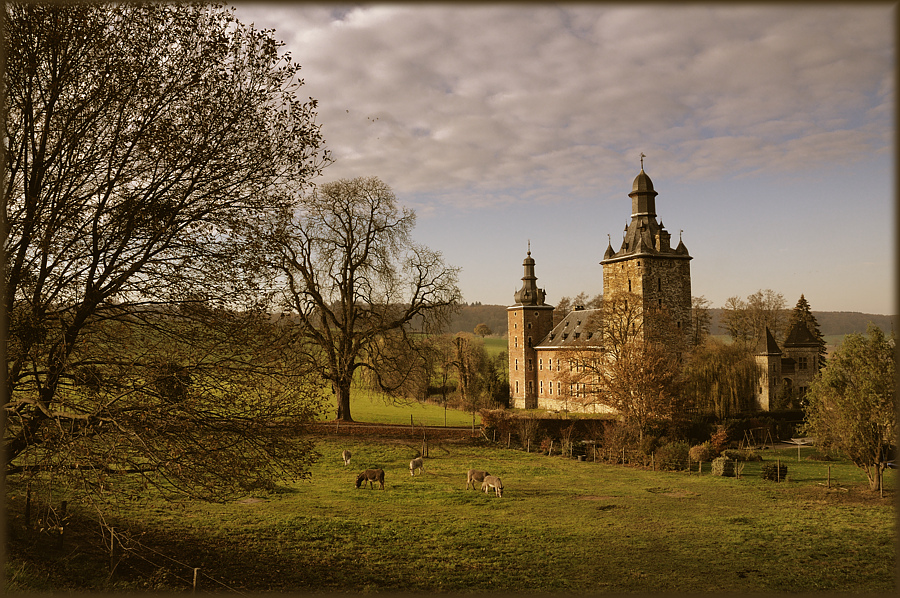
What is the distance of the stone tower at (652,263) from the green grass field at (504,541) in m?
29.3

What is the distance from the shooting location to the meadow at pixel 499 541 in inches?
410

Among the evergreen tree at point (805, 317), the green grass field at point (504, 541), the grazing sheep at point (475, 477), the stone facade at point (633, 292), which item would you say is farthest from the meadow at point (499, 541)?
the evergreen tree at point (805, 317)

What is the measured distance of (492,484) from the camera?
63.3 ft

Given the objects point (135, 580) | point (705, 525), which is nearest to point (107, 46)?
point (135, 580)

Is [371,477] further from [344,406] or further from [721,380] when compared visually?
[721,380]

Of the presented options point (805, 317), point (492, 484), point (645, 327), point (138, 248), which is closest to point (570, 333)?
point (645, 327)

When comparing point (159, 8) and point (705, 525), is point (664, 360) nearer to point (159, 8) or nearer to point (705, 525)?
point (705, 525)

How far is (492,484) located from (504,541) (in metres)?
5.73

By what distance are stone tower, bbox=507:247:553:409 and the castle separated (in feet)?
0.48

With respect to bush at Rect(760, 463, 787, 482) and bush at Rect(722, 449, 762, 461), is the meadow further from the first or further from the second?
bush at Rect(722, 449, 762, 461)

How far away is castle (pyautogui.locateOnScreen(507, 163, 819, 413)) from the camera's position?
45.8m

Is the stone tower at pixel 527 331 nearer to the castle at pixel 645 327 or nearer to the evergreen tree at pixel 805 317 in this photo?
the castle at pixel 645 327

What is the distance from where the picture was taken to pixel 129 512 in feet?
46.4

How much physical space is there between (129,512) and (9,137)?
981cm
